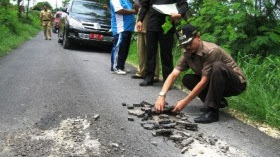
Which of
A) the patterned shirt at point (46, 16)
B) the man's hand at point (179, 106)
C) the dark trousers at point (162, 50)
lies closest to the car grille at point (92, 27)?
the dark trousers at point (162, 50)

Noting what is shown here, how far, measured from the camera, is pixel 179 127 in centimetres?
448

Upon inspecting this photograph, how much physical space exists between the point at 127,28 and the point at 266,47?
9.26ft

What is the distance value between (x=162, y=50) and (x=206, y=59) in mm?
1901

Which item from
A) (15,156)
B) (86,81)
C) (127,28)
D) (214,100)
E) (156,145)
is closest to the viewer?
(15,156)

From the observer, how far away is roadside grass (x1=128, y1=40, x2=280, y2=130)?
516 centimetres

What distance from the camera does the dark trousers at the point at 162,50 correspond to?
6668 millimetres

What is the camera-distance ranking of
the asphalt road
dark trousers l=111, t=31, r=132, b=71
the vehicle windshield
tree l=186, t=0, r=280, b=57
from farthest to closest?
the vehicle windshield → dark trousers l=111, t=31, r=132, b=71 → tree l=186, t=0, r=280, b=57 → the asphalt road

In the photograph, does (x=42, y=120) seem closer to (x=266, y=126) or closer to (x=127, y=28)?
(x=266, y=126)

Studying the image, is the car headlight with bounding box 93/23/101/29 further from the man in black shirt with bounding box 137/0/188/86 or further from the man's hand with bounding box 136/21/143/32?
the man in black shirt with bounding box 137/0/188/86

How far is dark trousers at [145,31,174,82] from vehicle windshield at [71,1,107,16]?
6.86 meters

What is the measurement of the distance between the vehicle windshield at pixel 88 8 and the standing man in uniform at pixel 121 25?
522cm

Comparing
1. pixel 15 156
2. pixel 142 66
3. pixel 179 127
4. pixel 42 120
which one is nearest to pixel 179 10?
pixel 142 66

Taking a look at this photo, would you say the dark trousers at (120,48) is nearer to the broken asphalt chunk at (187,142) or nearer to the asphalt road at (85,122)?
the asphalt road at (85,122)

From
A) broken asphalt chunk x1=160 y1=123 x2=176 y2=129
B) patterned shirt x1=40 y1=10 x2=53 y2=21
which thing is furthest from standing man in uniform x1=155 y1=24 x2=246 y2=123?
patterned shirt x1=40 y1=10 x2=53 y2=21
